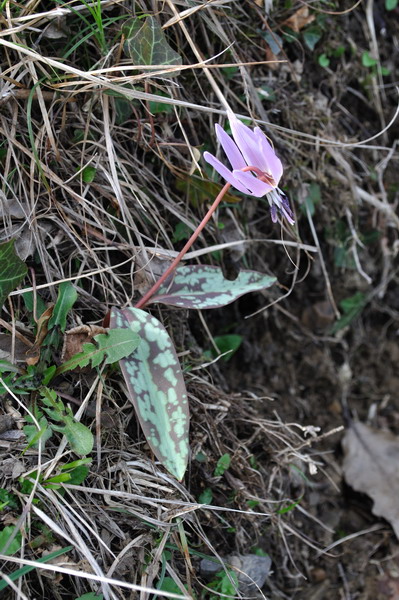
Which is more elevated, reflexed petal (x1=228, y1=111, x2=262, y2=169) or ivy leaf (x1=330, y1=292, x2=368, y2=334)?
reflexed petal (x1=228, y1=111, x2=262, y2=169)

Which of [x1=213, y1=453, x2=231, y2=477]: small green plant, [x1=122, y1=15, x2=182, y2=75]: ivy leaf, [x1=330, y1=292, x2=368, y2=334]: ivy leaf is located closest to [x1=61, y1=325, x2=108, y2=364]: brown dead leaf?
[x1=213, y1=453, x2=231, y2=477]: small green plant

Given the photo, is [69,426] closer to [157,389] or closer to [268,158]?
[157,389]

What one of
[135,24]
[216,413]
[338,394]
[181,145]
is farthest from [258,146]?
[338,394]

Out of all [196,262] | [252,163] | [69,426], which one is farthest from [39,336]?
[252,163]

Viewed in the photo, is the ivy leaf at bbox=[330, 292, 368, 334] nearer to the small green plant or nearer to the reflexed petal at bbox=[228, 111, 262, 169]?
the small green plant

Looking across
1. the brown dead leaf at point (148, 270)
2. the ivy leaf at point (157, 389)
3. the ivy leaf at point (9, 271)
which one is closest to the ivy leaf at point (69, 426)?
the ivy leaf at point (157, 389)

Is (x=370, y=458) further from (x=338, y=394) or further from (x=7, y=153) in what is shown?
(x=7, y=153)
